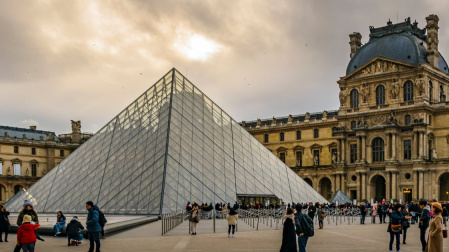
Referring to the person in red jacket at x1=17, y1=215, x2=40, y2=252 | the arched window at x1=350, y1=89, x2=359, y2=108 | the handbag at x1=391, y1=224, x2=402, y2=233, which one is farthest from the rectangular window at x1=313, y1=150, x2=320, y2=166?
the person in red jacket at x1=17, y1=215, x2=40, y2=252

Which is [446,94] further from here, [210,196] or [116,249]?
[116,249]

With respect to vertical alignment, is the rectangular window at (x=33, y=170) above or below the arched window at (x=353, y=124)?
below

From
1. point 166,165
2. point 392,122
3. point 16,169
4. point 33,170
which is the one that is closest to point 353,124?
point 392,122

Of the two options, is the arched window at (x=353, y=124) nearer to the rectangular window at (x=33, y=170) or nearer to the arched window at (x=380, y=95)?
the arched window at (x=380, y=95)

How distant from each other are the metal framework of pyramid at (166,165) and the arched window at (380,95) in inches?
991

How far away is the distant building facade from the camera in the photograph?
74.8 metres

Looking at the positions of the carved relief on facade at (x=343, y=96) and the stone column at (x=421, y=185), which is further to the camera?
the carved relief on facade at (x=343, y=96)

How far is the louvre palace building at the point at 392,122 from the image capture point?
189 feet

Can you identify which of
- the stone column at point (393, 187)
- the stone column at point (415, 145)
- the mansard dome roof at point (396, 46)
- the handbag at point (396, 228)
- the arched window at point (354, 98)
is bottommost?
the stone column at point (393, 187)

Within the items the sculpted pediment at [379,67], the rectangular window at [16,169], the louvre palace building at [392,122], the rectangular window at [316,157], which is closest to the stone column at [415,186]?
the louvre palace building at [392,122]

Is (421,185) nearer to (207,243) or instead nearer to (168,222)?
(168,222)

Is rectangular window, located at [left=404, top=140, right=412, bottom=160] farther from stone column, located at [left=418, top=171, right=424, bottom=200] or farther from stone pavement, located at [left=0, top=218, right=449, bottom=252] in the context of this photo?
stone pavement, located at [left=0, top=218, right=449, bottom=252]

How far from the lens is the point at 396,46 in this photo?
6119 centimetres

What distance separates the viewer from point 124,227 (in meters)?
20.9
